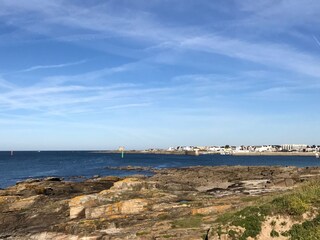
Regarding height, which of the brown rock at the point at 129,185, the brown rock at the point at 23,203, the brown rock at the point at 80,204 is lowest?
the brown rock at the point at 23,203

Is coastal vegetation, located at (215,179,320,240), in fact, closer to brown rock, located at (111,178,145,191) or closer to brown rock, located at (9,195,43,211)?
brown rock, located at (111,178,145,191)

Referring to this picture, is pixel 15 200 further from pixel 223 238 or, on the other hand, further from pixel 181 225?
pixel 223 238

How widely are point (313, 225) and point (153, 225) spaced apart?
1105 cm

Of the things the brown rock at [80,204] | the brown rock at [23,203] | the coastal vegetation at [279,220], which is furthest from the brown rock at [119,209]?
the coastal vegetation at [279,220]

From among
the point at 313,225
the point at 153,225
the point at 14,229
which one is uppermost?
the point at 313,225

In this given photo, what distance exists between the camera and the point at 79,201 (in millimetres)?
36094

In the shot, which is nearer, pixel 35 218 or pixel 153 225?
pixel 153 225

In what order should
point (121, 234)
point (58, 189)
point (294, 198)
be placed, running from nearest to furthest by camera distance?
point (294, 198) → point (121, 234) → point (58, 189)

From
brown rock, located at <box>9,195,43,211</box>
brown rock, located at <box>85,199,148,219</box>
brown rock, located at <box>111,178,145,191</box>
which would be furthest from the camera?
brown rock, located at <box>9,195,43,211</box>

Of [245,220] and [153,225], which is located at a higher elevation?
[245,220]

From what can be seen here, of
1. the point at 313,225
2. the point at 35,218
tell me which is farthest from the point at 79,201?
the point at 313,225

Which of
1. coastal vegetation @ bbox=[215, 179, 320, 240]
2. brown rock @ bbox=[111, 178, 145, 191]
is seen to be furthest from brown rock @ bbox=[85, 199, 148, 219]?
coastal vegetation @ bbox=[215, 179, 320, 240]

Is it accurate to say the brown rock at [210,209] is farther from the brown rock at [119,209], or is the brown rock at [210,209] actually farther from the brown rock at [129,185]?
the brown rock at [129,185]

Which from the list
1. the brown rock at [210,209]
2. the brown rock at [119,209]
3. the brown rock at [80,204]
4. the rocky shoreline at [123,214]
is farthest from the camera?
the brown rock at [80,204]
